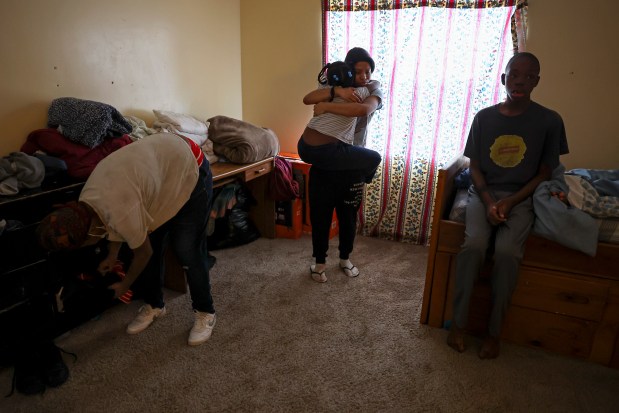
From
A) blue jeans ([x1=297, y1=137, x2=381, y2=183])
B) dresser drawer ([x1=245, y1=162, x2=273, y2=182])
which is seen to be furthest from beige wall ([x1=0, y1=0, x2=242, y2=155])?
blue jeans ([x1=297, y1=137, x2=381, y2=183])

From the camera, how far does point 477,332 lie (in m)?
2.04

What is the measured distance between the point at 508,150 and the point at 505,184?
0.16 m

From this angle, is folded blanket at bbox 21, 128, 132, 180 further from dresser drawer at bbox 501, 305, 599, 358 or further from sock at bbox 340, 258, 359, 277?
dresser drawer at bbox 501, 305, 599, 358

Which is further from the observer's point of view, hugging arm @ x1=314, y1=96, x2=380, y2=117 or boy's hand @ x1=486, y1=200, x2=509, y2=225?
hugging arm @ x1=314, y1=96, x2=380, y2=117

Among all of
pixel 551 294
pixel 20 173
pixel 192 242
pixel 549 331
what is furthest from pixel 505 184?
pixel 20 173

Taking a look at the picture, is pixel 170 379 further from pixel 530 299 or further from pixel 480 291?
pixel 530 299

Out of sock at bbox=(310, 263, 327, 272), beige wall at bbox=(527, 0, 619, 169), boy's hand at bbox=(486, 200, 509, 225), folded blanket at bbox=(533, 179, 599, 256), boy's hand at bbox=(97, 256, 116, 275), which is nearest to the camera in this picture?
boy's hand at bbox=(97, 256, 116, 275)

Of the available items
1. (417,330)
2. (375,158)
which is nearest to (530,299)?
(417,330)

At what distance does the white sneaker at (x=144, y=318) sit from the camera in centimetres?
204

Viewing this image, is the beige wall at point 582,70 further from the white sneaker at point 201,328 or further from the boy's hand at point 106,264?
the boy's hand at point 106,264

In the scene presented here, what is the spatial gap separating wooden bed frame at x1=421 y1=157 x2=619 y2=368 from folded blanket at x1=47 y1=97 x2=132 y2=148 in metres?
1.66

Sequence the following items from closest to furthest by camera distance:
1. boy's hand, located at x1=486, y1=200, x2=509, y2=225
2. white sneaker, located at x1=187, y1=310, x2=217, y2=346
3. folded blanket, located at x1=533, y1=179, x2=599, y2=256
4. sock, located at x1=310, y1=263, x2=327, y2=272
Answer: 1. folded blanket, located at x1=533, y1=179, x2=599, y2=256
2. boy's hand, located at x1=486, y1=200, x2=509, y2=225
3. white sneaker, located at x1=187, y1=310, x2=217, y2=346
4. sock, located at x1=310, y1=263, x2=327, y2=272

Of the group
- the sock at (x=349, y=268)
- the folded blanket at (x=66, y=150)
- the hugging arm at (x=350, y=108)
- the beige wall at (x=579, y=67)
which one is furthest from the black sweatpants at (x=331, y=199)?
the beige wall at (x=579, y=67)

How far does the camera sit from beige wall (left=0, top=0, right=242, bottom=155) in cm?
201
